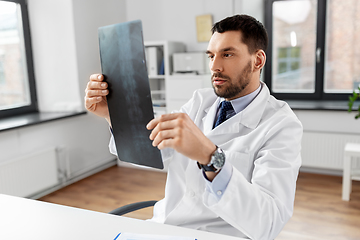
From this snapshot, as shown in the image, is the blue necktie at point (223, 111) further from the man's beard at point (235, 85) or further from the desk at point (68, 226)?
the desk at point (68, 226)

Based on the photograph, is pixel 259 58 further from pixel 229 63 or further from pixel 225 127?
pixel 225 127

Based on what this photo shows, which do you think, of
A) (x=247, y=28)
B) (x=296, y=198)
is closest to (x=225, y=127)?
(x=247, y=28)

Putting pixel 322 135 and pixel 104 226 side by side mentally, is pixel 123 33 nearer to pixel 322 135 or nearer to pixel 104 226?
pixel 104 226

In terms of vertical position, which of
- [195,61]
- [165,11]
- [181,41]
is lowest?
[195,61]

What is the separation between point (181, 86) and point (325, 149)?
1625 millimetres

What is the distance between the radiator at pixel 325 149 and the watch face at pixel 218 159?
9.33 ft

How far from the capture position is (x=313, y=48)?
12.5 feet

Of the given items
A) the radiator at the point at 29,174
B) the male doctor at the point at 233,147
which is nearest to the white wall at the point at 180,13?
the radiator at the point at 29,174

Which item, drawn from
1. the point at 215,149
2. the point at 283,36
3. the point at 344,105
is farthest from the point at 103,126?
the point at 215,149

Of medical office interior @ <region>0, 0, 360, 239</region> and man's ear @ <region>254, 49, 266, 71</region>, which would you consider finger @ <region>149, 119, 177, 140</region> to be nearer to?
man's ear @ <region>254, 49, 266, 71</region>

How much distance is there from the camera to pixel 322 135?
339 cm

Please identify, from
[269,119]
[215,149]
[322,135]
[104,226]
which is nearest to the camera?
[215,149]

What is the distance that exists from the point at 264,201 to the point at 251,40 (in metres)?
0.60

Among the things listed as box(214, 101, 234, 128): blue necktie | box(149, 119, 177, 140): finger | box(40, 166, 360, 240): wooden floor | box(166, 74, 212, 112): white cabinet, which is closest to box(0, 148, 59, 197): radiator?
box(40, 166, 360, 240): wooden floor
